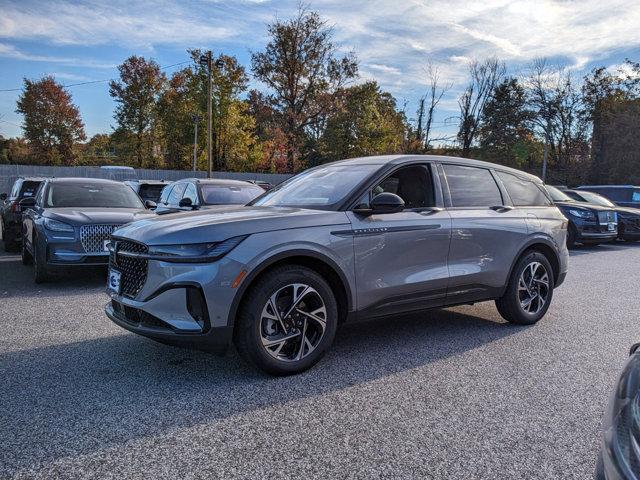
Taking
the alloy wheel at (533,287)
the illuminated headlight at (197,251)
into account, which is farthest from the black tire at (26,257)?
the alloy wheel at (533,287)

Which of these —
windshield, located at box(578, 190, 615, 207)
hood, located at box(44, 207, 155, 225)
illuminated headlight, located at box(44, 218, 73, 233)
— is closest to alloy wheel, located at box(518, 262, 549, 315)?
hood, located at box(44, 207, 155, 225)

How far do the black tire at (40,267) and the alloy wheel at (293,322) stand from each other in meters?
4.81

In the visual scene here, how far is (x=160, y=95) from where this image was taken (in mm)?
50688

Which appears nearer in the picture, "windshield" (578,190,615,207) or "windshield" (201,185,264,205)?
"windshield" (201,185,264,205)

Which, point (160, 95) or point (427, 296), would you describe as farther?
point (160, 95)

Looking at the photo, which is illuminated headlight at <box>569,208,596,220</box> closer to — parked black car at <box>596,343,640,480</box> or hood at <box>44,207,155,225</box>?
hood at <box>44,207,155,225</box>

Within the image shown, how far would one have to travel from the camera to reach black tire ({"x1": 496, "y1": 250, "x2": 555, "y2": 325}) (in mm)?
5242

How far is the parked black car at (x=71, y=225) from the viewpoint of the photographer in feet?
23.0

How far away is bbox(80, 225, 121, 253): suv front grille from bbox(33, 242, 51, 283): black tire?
59 centimetres

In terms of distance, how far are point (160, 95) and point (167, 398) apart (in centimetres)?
5189

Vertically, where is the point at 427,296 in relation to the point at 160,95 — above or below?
below

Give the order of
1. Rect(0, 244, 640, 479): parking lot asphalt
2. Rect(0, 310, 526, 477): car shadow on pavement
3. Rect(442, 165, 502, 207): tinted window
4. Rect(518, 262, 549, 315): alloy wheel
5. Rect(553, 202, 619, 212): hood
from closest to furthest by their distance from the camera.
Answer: Rect(0, 244, 640, 479): parking lot asphalt
Rect(0, 310, 526, 477): car shadow on pavement
Rect(442, 165, 502, 207): tinted window
Rect(518, 262, 549, 315): alloy wheel
Rect(553, 202, 619, 212): hood

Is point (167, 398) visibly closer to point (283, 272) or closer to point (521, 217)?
point (283, 272)

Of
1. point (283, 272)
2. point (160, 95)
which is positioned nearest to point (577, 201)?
point (283, 272)
